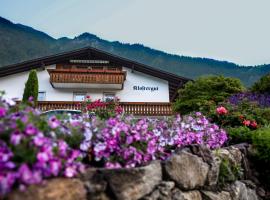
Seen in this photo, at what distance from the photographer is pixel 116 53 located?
2980 inches

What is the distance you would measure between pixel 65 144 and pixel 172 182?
1.62m

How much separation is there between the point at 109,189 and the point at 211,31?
1441 centimetres

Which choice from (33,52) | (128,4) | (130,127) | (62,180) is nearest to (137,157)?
(130,127)

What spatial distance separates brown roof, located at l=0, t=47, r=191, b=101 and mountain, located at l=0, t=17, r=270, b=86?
27.4 m

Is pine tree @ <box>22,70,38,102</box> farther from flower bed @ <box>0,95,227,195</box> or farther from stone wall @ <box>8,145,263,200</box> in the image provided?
flower bed @ <box>0,95,227,195</box>

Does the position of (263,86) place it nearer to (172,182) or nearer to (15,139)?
(172,182)

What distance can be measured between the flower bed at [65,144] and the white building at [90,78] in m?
18.3

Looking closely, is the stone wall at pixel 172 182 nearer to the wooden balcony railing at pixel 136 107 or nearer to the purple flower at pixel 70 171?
the purple flower at pixel 70 171

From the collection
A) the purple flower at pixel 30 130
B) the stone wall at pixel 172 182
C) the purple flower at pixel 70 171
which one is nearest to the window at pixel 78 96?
the stone wall at pixel 172 182

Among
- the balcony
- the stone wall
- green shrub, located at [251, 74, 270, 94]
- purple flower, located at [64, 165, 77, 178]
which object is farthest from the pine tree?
purple flower, located at [64, 165, 77, 178]

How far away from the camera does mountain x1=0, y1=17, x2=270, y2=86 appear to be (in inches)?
2103

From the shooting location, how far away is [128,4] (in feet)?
35.2

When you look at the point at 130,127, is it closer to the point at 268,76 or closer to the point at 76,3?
the point at 76,3

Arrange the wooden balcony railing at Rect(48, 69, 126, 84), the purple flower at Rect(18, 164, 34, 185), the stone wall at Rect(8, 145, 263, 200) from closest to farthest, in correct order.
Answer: the purple flower at Rect(18, 164, 34, 185)
the stone wall at Rect(8, 145, 263, 200)
the wooden balcony railing at Rect(48, 69, 126, 84)
